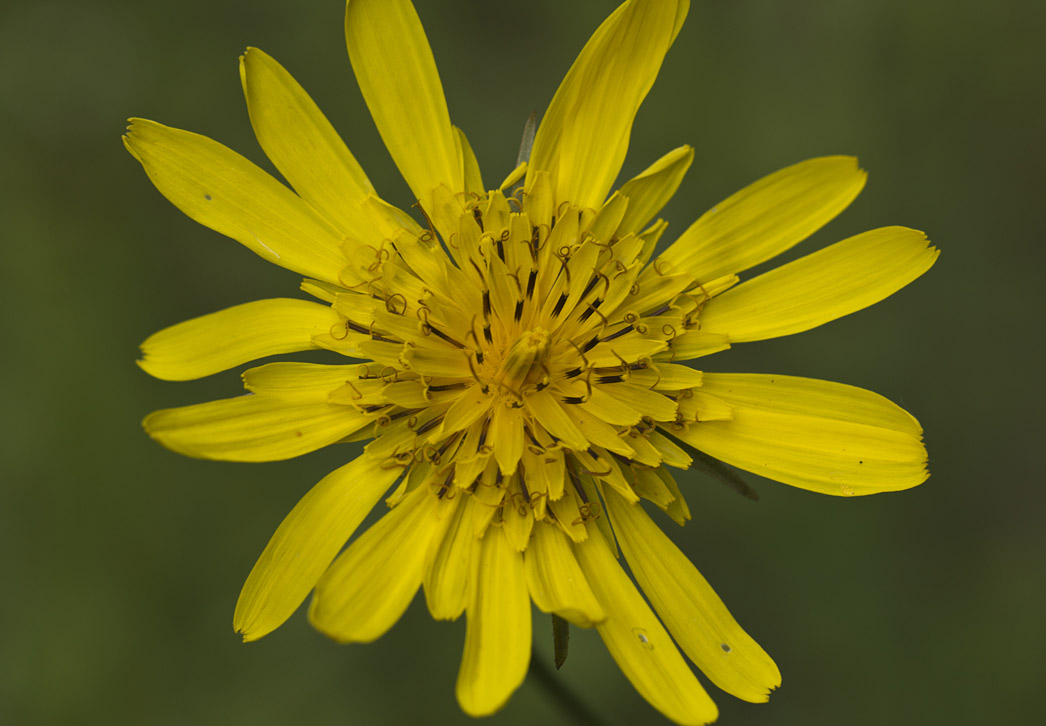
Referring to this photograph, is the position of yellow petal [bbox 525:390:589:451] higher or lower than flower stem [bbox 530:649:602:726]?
higher

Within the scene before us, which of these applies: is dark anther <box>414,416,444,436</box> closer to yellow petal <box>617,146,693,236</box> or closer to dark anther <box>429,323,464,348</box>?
dark anther <box>429,323,464,348</box>

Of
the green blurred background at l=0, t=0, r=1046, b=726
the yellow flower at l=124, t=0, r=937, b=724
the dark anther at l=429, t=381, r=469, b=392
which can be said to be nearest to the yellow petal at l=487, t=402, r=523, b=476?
the yellow flower at l=124, t=0, r=937, b=724

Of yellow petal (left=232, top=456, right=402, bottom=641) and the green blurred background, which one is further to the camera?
the green blurred background

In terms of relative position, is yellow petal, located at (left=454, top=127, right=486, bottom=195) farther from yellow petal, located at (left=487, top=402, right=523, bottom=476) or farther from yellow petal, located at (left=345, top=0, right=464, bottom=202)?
yellow petal, located at (left=487, top=402, right=523, bottom=476)

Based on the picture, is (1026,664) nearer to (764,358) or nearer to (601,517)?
(764,358)

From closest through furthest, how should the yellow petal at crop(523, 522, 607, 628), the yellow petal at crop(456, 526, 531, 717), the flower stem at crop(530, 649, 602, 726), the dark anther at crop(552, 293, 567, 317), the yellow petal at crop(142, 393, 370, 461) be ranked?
the yellow petal at crop(456, 526, 531, 717) → the yellow petal at crop(142, 393, 370, 461) → the yellow petal at crop(523, 522, 607, 628) → the dark anther at crop(552, 293, 567, 317) → the flower stem at crop(530, 649, 602, 726)

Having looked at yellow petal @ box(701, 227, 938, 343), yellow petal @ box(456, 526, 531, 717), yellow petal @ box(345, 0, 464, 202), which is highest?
yellow petal @ box(345, 0, 464, 202)

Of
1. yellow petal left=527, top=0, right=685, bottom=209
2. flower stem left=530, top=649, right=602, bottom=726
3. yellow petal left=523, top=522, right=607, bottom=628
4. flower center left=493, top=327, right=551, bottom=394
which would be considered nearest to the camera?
yellow petal left=523, top=522, right=607, bottom=628

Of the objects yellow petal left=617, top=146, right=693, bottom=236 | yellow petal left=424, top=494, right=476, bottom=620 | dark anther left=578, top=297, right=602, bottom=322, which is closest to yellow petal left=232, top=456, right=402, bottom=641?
yellow petal left=424, top=494, right=476, bottom=620
